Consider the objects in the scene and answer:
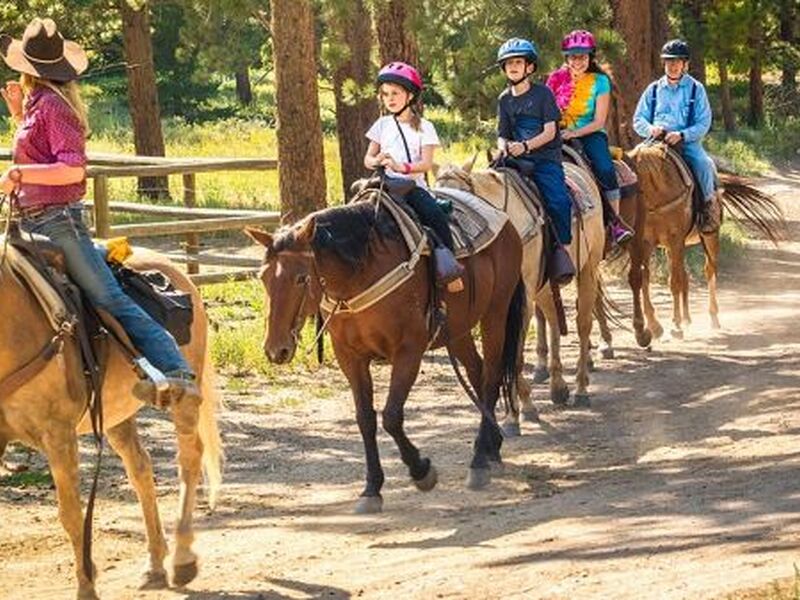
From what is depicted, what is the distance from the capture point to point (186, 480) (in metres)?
9.60

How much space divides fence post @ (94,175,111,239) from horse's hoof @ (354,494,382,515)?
8.84m

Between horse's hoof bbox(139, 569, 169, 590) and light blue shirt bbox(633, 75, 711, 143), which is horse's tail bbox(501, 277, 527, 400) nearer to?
horse's hoof bbox(139, 569, 169, 590)

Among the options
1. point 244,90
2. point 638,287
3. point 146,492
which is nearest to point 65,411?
point 146,492

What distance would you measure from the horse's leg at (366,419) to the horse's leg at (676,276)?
7.45 meters

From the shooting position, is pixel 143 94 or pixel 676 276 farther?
pixel 143 94

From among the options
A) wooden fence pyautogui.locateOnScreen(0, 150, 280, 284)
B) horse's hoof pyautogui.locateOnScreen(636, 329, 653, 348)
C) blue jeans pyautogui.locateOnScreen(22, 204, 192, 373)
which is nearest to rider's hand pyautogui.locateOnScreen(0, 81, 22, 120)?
blue jeans pyautogui.locateOnScreen(22, 204, 192, 373)

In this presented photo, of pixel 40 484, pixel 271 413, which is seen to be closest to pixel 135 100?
pixel 271 413

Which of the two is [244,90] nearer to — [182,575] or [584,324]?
[584,324]

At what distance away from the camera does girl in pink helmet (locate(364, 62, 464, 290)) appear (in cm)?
1136

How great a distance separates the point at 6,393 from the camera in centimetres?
841

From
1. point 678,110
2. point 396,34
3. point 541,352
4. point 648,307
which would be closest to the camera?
point 541,352

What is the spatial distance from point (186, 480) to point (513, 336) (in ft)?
11.8

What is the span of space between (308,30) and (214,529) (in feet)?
33.8

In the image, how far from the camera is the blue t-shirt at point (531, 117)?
13.4m
